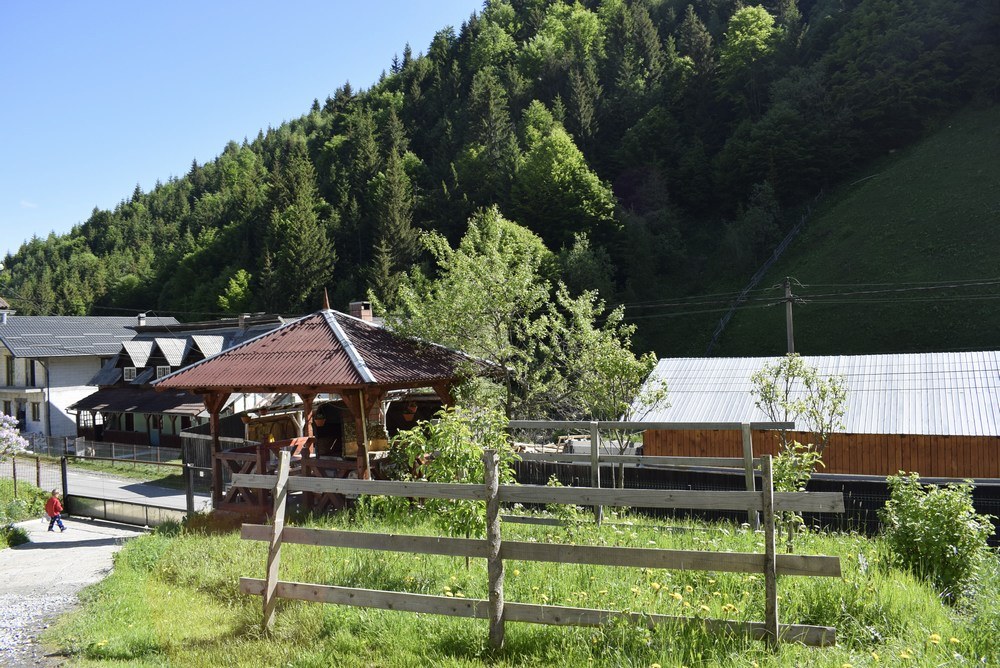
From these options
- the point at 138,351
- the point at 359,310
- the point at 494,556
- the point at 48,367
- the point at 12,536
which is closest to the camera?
the point at 494,556

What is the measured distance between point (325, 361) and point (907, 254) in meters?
39.3

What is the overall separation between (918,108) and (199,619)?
61.9 metres

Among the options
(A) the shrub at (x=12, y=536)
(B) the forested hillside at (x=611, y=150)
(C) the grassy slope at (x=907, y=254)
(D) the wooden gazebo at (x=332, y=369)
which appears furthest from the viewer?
(B) the forested hillside at (x=611, y=150)

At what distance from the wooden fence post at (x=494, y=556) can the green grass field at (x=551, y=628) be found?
0.53 feet

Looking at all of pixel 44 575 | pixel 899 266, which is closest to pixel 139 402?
pixel 44 575

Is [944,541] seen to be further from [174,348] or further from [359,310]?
[174,348]

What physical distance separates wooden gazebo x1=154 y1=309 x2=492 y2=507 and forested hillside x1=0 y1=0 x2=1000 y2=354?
106 ft

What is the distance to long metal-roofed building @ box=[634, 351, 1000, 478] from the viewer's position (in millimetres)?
16531

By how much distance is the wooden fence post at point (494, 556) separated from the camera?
18.5 feet

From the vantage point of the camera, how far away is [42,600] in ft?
32.4

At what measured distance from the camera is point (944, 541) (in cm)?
692

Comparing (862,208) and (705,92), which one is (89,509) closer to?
(862,208)

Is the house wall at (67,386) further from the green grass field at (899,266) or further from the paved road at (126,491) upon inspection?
the green grass field at (899,266)

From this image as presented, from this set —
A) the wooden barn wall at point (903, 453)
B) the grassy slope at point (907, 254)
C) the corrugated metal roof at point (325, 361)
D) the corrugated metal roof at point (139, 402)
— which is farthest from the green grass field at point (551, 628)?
the grassy slope at point (907, 254)
